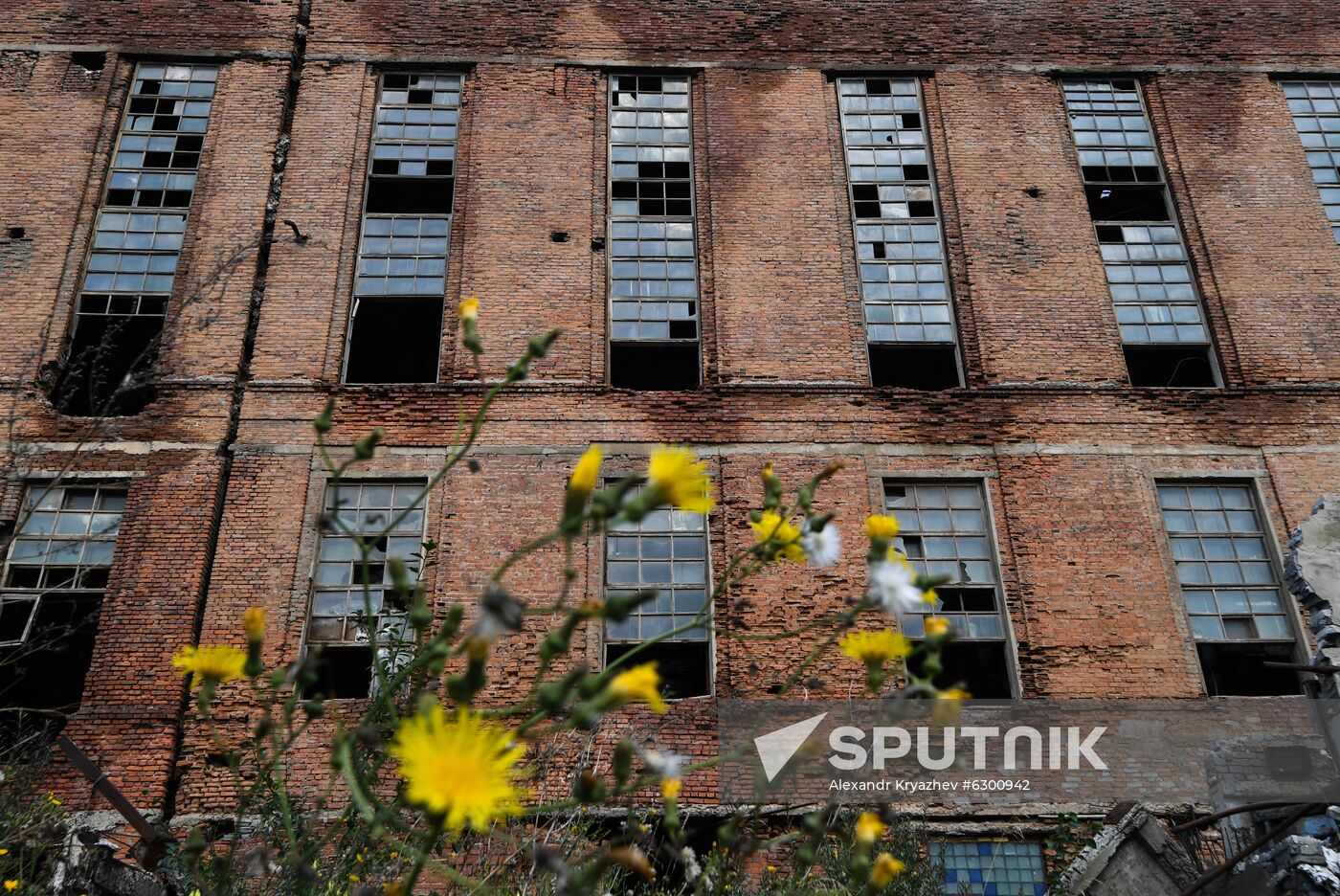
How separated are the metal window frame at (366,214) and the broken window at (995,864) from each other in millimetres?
7617

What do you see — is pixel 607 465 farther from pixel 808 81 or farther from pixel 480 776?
pixel 480 776

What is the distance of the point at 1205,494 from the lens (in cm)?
1225

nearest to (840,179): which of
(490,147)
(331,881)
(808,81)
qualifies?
(808,81)

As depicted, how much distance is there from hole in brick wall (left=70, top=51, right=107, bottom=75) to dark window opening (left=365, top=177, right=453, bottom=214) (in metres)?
4.19

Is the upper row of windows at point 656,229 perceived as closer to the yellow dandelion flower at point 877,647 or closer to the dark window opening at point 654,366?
the dark window opening at point 654,366

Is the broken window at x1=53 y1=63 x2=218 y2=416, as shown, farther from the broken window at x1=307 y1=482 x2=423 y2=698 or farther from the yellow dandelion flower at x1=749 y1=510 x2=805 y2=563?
the yellow dandelion flower at x1=749 y1=510 x2=805 y2=563

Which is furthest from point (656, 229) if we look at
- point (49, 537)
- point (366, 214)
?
point (49, 537)

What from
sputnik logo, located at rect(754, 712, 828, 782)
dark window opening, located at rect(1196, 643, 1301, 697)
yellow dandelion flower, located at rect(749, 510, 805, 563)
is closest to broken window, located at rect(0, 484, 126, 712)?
sputnik logo, located at rect(754, 712, 828, 782)

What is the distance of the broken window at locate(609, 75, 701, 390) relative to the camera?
43.1ft

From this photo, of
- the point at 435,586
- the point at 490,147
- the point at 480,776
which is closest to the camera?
the point at 480,776

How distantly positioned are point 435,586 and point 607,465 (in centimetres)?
235

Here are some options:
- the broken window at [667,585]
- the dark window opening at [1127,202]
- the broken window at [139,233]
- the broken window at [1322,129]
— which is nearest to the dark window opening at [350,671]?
the broken window at [667,585]

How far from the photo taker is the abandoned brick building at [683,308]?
447 inches

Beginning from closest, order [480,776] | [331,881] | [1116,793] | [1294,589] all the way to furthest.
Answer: [480,776], [331,881], [1294,589], [1116,793]
